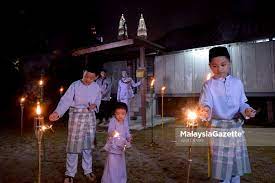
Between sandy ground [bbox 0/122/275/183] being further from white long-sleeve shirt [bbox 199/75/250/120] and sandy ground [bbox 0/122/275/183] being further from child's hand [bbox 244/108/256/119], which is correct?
child's hand [bbox 244/108/256/119]

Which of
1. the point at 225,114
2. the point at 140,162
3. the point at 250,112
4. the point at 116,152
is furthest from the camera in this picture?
the point at 140,162

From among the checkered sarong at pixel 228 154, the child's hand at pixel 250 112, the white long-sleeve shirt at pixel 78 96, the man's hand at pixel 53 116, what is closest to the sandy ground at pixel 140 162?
the man's hand at pixel 53 116

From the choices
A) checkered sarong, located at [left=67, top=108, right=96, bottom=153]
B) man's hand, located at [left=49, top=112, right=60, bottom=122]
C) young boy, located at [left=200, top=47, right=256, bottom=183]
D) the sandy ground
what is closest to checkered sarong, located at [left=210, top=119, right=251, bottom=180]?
young boy, located at [left=200, top=47, right=256, bottom=183]

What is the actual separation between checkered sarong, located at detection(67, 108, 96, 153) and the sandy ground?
0.89 m

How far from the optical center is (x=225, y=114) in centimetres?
358

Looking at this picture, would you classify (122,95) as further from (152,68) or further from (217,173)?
(217,173)

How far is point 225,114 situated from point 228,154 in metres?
0.56

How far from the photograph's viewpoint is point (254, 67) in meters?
14.0

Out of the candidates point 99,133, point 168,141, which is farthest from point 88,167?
point 99,133

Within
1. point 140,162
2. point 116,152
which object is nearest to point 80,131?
point 116,152

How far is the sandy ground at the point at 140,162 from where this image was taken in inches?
219

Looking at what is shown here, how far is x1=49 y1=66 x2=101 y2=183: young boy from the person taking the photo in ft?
16.7

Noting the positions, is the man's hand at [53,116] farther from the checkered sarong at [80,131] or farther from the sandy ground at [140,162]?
the sandy ground at [140,162]

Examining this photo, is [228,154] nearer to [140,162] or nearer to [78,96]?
[78,96]
